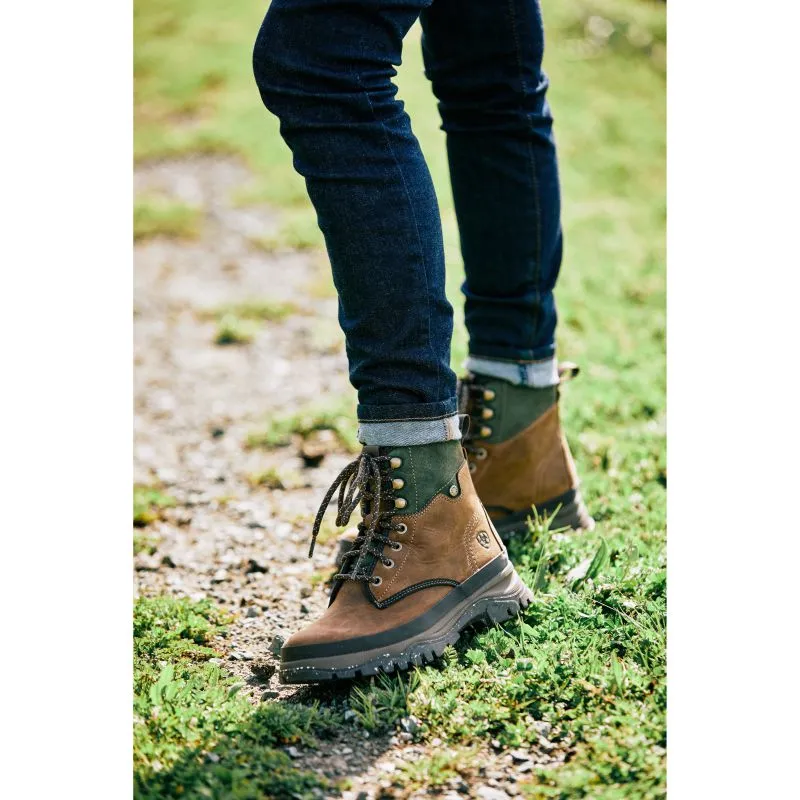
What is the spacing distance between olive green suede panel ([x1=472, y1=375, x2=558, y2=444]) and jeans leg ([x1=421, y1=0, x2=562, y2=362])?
78 mm

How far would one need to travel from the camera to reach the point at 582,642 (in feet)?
6.10

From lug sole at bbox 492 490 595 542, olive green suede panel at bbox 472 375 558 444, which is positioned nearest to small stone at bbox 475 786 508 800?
lug sole at bbox 492 490 595 542

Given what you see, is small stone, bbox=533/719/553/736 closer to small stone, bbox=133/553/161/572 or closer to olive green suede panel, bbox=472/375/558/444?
olive green suede panel, bbox=472/375/558/444

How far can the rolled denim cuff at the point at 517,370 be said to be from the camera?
2.35 metres

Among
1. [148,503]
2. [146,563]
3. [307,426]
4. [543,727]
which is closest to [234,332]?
[307,426]

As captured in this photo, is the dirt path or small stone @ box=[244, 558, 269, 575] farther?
small stone @ box=[244, 558, 269, 575]

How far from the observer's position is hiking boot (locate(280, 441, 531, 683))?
1.79 m

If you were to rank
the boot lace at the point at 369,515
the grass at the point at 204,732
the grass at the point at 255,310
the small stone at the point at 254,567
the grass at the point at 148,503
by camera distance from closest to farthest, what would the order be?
the grass at the point at 204,732, the boot lace at the point at 369,515, the small stone at the point at 254,567, the grass at the point at 148,503, the grass at the point at 255,310

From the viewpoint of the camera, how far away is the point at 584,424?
10.6 ft

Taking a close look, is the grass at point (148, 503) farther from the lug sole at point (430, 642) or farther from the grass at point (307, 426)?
the lug sole at point (430, 642)

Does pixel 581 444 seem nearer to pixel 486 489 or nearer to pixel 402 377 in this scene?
pixel 486 489

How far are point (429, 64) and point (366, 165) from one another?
660 mm

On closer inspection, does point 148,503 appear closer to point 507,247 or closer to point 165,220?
point 507,247

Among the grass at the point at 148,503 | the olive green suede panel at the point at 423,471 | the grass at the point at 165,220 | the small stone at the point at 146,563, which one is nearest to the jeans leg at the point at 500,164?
the olive green suede panel at the point at 423,471
